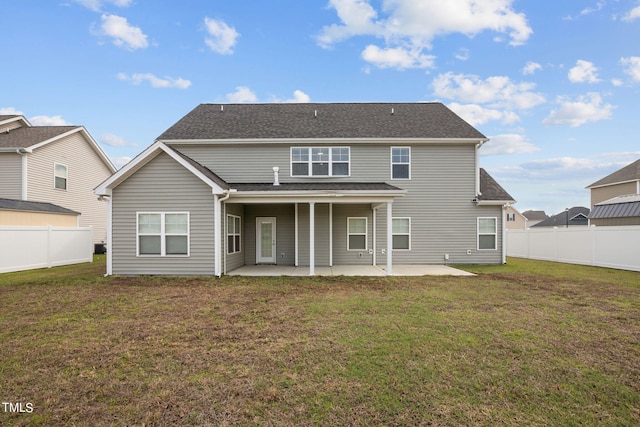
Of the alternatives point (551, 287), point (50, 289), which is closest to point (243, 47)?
point (50, 289)

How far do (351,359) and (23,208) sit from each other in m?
16.9

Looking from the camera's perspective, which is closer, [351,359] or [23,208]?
[351,359]

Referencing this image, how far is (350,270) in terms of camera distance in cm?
1327

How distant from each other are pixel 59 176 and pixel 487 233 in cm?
2251

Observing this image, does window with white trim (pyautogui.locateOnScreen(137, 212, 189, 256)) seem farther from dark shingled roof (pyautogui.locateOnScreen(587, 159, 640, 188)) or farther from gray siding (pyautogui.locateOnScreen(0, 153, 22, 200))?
dark shingled roof (pyautogui.locateOnScreen(587, 159, 640, 188))

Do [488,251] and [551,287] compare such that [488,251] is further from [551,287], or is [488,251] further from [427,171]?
[551,287]

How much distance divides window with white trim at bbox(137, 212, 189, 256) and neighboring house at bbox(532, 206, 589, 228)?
152ft

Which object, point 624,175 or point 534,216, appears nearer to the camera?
point 624,175

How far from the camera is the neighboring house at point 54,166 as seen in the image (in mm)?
16641

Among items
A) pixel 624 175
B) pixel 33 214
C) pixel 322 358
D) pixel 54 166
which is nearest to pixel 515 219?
pixel 624 175

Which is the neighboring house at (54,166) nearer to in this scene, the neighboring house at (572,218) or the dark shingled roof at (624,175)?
the dark shingled roof at (624,175)

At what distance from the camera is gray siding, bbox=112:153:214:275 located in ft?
39.1

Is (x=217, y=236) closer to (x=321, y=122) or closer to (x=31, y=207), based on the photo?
(x=321, y=122)

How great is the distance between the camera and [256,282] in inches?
429
